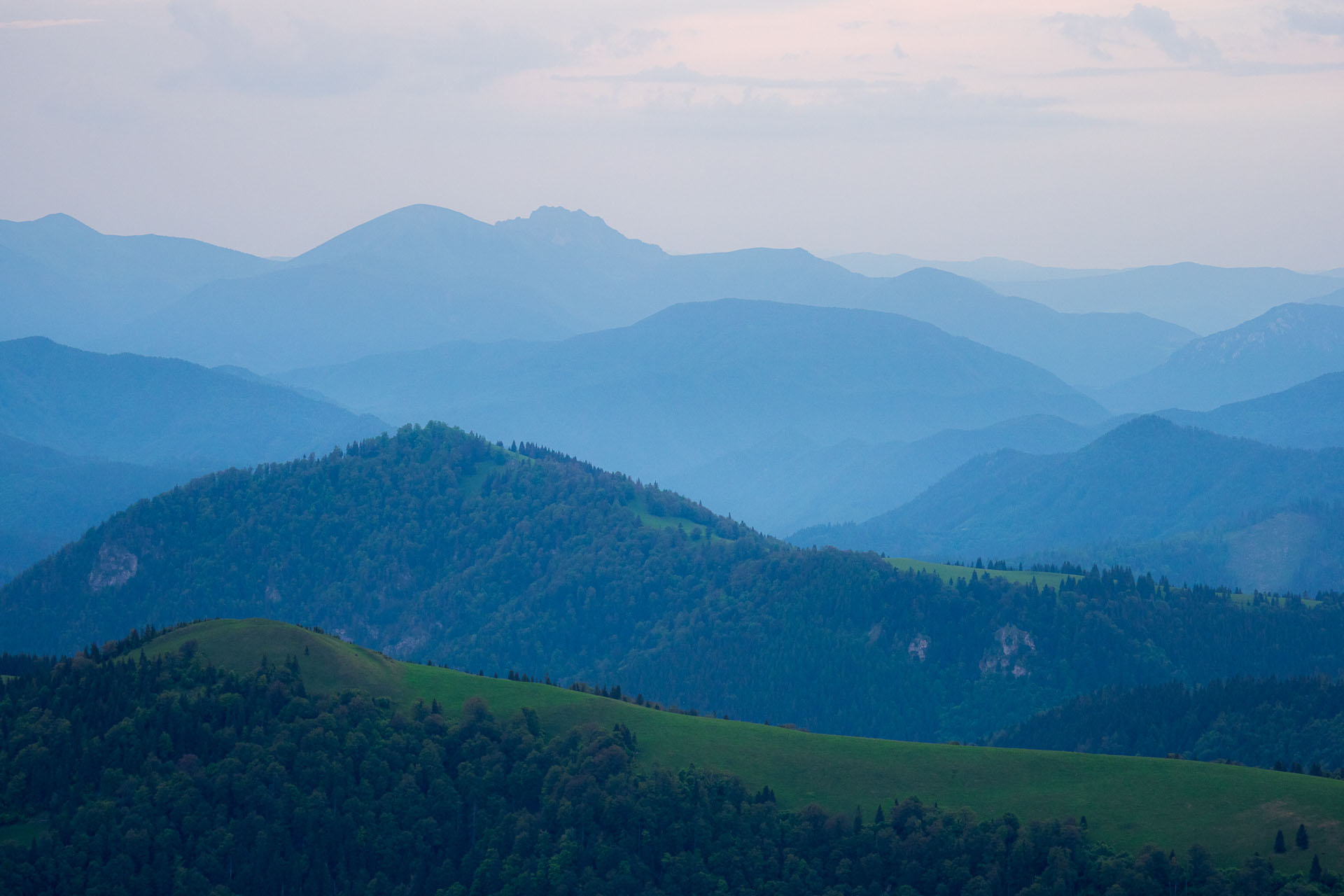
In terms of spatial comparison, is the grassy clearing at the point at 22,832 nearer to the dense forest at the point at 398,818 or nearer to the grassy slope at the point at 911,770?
the dense forest at the point at 398,818

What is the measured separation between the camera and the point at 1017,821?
398 ft

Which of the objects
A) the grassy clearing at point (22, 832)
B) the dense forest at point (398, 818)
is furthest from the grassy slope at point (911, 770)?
the grassy clearing at point (22, 832)

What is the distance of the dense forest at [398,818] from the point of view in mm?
117000

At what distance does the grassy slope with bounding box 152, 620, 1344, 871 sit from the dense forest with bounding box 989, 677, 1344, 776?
4886 cm

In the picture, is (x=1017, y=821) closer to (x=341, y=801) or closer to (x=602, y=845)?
(x=602, y=845)

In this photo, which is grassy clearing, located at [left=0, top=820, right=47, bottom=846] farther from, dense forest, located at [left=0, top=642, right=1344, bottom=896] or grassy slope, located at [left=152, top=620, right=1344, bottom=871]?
grassy slope, located at [left=152, top=620, right=1344, bottom=871]

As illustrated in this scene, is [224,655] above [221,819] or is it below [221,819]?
above

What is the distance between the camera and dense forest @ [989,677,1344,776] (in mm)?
174000

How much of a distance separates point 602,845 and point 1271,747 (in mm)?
91487

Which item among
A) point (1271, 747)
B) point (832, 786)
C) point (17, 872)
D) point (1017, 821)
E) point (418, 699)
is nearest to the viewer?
point (17, 872)

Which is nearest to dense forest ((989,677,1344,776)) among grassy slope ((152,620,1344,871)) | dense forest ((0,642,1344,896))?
grassy slope ((152,620,1344,871))

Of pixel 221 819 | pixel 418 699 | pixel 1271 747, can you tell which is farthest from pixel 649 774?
pixel 1271 747

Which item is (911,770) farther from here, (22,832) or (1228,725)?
(22,832)

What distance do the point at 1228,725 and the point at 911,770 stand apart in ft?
225
